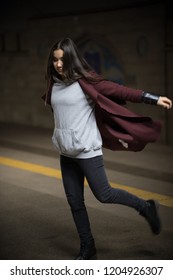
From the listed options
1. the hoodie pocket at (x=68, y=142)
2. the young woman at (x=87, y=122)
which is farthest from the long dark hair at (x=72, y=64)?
the hoodie pocket at (x=68, y=142)

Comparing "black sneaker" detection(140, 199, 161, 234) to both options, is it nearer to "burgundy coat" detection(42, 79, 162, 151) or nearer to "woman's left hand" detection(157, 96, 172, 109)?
"burgundy coat" detection(42, 79, 162, 151)

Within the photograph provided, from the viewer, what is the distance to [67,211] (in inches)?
230

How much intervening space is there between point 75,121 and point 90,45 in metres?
7.81

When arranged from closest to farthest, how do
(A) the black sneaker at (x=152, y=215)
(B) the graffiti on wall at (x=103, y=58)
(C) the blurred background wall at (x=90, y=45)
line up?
(A) the black sneaker at (x=152, y=215) < (C) the blurred background wall at (x=90, y=45) < (B) the graffiti on wall at (x=103, y=58)

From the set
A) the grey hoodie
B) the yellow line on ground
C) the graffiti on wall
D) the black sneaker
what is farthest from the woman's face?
the graffiti on wall

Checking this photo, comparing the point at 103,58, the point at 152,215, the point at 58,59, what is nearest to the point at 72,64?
the point at 58,59

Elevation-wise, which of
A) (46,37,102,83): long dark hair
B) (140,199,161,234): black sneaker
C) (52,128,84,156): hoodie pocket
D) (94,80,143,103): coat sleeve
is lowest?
(140,199,161,234): black sneaker

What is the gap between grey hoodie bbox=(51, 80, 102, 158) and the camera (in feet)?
13.3

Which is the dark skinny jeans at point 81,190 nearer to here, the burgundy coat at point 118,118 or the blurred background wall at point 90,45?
the burgundy coat at point 118,118

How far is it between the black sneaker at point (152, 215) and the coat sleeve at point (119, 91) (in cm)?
89

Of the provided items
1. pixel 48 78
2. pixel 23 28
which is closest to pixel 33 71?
pixel 23 28

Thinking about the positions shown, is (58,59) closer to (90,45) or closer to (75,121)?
(75,121)

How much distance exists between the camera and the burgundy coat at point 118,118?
4020 mm

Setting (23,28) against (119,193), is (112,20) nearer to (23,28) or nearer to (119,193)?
(23,28)
